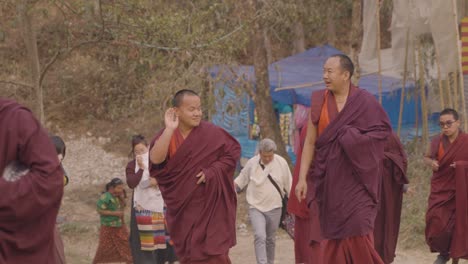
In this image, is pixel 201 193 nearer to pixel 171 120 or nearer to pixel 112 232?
pixel 171 120

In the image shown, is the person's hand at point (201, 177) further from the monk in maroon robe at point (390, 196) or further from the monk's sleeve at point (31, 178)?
the monk's sleeve at point (31, 178)

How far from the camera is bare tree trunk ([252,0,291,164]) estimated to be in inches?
564

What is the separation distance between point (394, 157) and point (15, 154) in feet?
15.5

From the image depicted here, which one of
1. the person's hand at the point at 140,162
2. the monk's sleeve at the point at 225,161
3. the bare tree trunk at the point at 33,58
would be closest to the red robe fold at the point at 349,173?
the monk's sleeve at the point at 225,161

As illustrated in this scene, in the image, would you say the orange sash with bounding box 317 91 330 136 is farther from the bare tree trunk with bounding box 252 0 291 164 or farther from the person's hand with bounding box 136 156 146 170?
the bare tree trunk with bounding box 252 0 291 164

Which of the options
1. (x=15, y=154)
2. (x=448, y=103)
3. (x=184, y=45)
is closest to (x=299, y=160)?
(x=184, y=45)

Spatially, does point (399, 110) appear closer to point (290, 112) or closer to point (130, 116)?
point (290, 112)

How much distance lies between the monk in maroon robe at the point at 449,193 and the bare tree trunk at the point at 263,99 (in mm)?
5539

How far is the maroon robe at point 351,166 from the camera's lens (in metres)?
6.45

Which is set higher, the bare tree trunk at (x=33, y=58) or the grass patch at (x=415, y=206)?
the bare tree trunk at (x=33, y=58)

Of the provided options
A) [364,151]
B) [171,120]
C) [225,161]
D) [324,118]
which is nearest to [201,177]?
[225,161]

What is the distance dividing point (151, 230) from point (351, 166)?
9.20ft

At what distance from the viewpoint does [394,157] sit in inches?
315

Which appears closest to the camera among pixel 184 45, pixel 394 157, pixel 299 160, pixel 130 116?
pixel 299 160
